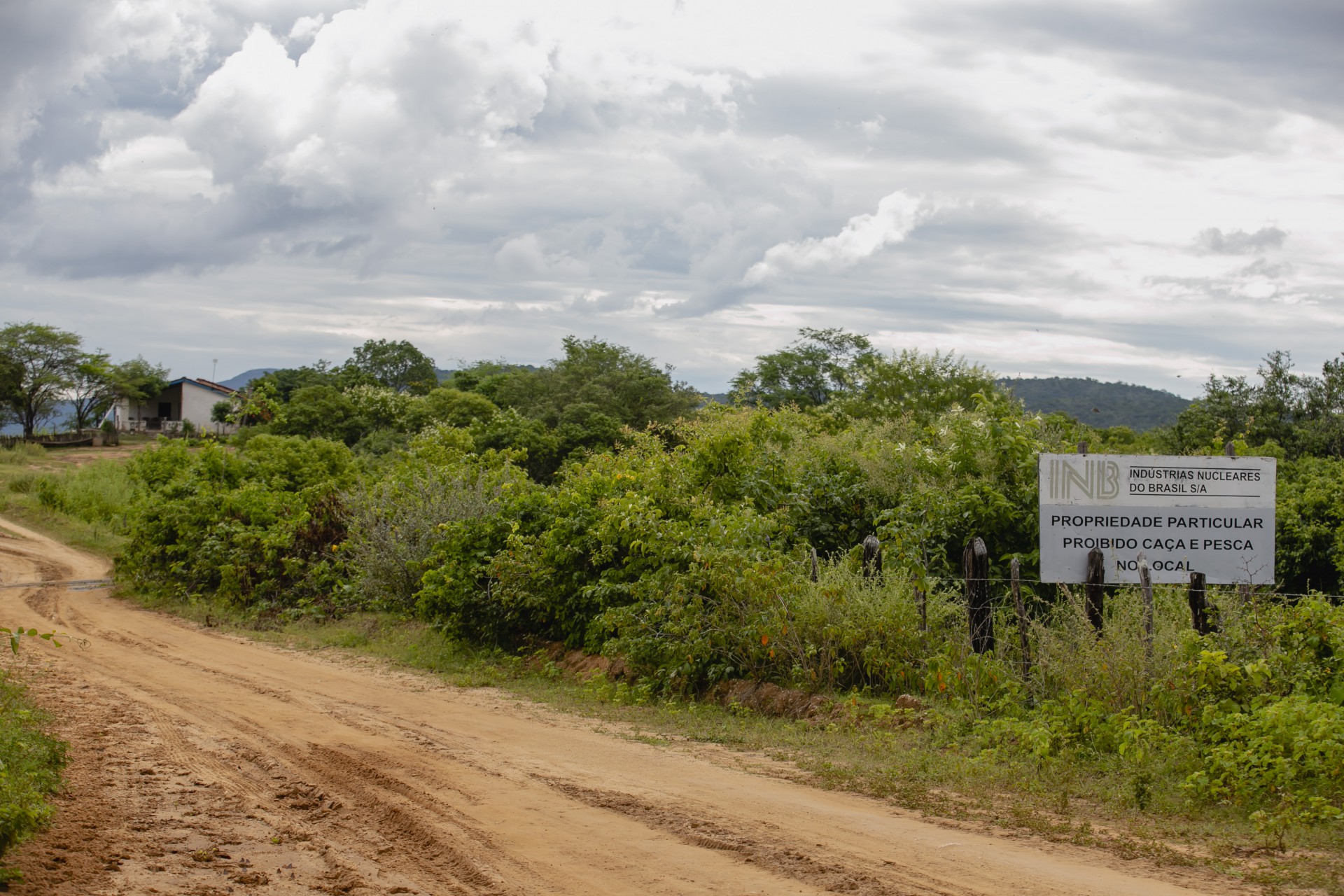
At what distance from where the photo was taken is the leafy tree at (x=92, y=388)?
67062 mm

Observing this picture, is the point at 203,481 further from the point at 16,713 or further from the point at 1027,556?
the point at 1027,556

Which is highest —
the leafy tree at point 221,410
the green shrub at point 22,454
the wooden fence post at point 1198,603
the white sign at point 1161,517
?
the leafy tree at point 221,410

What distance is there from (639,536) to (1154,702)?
5.71 meters

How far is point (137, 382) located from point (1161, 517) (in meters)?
74.3

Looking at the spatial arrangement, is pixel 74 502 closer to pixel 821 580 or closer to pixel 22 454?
pixel 22 454

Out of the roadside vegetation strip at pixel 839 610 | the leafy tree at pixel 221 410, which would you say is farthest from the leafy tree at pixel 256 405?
the roadside vegetation strip at pixel 839 610

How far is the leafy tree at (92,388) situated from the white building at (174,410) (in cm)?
257

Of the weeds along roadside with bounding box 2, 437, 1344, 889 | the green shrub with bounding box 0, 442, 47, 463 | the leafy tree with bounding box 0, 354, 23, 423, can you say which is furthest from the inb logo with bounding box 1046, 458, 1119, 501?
the leafy tree with bounding box 0, 354, 23, 423

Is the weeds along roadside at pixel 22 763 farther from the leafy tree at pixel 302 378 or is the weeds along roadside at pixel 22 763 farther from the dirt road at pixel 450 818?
the leafy tree at pixel 302 378

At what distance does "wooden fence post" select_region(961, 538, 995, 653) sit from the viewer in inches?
372

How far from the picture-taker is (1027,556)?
1156 centimetres

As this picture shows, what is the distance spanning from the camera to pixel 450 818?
6336 mm

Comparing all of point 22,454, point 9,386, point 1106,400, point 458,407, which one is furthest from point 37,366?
point 1106,400

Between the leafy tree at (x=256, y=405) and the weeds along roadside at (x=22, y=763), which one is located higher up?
Result: the leafy tree at (x=256, y=405)
